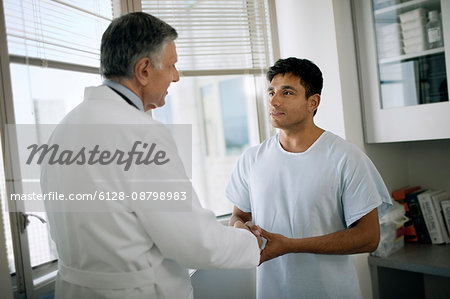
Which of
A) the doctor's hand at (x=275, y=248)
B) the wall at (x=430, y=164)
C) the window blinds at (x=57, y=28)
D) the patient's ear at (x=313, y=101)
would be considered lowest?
the doctor's hand at (x=275, y=248)

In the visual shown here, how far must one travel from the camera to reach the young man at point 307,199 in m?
1.28

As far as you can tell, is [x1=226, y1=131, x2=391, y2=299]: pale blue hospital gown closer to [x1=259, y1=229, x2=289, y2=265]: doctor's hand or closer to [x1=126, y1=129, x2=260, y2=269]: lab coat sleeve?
[x1=259, y1=229, x2=289, y2=265]: doctor's hand

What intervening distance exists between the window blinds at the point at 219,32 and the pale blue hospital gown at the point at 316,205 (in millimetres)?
820

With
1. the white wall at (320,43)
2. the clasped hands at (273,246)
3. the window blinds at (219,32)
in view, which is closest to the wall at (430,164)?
the white wall at (320,43)

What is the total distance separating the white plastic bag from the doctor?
1233 millimetres

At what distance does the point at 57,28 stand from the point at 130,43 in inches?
27.3

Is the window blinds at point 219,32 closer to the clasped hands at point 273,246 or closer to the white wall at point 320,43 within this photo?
the white wall at point 320,43

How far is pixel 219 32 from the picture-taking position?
2.03m

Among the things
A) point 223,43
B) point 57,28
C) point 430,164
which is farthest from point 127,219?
point 430,164

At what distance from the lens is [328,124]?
2.00 m

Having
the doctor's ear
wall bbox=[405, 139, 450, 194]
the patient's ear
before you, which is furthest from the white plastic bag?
the doctor's ear

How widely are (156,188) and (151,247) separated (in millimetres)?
177

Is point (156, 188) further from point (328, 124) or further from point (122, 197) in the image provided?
point (328, 124)

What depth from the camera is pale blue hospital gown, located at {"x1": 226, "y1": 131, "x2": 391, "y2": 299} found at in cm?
130
